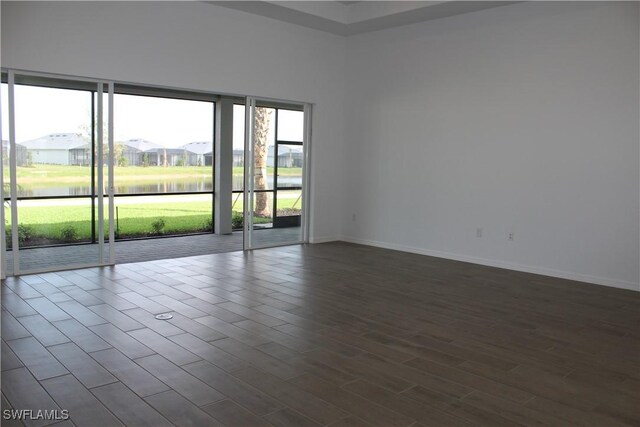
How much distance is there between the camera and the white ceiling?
677 centimetres

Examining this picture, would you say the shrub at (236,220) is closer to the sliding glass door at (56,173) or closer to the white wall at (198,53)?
the white wall at (198,53)

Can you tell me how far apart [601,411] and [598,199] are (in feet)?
12.0

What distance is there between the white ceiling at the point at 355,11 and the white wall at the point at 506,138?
0.25 metres

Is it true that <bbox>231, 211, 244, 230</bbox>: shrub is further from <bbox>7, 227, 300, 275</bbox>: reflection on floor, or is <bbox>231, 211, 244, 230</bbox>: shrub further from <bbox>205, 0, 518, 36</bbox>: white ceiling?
<bbox>205, 0, 518, 36</bbox>: white ceiling

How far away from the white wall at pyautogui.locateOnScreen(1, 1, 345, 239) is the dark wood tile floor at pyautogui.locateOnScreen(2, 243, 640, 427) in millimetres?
2461

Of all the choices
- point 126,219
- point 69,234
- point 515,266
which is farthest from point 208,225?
point 515,266

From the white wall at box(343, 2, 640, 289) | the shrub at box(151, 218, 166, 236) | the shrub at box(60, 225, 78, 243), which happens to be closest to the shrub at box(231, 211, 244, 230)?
the shrub at box(151, 218, 166, 236)

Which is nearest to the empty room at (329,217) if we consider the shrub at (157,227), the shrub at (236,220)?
the shrub at (157,227)

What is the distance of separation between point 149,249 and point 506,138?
5.31 metres

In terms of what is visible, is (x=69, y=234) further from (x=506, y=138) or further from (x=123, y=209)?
(x=506, y=138)

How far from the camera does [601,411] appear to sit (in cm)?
292

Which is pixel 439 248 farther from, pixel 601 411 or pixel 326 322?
pixel 601 411

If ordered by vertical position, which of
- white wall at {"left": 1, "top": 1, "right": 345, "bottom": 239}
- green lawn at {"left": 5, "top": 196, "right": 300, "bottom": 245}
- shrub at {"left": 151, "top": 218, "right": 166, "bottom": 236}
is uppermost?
white wall at {"left": 1, "top": 1, "right": 345, "bottom": 239}

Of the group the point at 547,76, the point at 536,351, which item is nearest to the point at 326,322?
the point at 536,351
